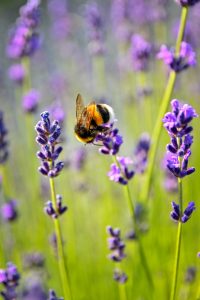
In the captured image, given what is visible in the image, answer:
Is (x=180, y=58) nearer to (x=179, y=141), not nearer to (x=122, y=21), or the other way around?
(x=179, y=141)

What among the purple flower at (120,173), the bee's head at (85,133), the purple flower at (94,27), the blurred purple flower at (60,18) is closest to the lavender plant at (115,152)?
the purple flower at (120,173)

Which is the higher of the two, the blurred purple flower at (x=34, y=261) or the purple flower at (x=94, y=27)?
the purple flower at (x=94, y=27)

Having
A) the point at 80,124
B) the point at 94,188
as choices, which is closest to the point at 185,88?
the point at 94,188

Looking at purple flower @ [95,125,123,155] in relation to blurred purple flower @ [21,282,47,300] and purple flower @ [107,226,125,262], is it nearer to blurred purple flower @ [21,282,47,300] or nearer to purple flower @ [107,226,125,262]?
purple flower @ [107,226,125,262]

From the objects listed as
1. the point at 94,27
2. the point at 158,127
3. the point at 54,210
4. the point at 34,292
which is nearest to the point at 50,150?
the point at 54,210

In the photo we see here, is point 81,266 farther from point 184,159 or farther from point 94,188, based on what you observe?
point 184,159

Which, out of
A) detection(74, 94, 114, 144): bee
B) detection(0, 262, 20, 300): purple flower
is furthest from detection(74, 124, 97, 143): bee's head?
detection(0, 262, 20, 300): purple flower

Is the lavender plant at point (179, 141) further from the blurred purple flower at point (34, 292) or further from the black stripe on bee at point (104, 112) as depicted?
the blurred purple flower at point (34, 292)
